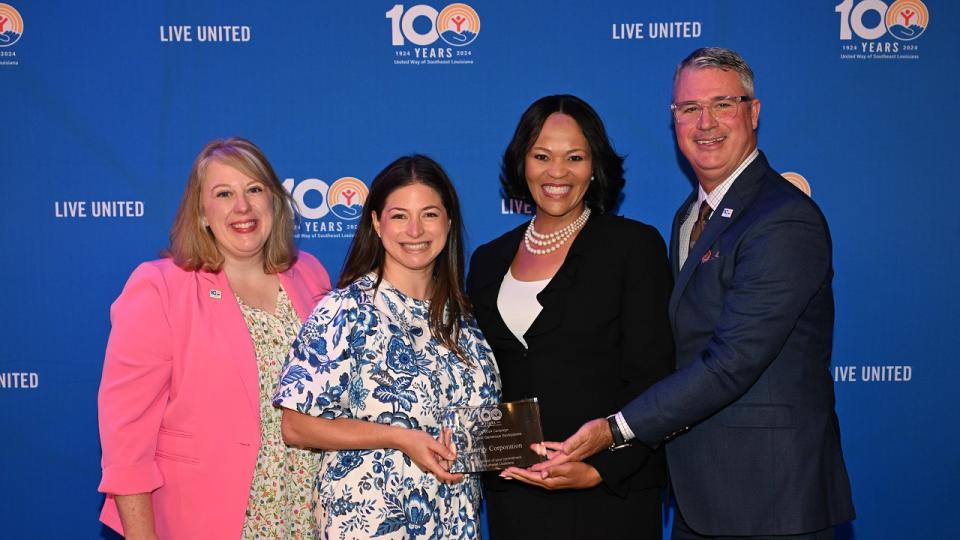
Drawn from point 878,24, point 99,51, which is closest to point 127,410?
point 99,51

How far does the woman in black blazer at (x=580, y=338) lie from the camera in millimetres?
2498

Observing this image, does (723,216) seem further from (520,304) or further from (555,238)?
(520,304)

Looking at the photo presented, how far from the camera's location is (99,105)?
384 cm

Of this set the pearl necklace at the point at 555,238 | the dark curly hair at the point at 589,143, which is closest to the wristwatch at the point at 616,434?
the pearl necklace at the point at 555,238

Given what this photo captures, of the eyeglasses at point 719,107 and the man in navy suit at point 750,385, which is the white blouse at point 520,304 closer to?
the man in navy suit at point 750,385

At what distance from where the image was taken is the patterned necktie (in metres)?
2.68

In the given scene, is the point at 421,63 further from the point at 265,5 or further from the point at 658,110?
the point at 658,110

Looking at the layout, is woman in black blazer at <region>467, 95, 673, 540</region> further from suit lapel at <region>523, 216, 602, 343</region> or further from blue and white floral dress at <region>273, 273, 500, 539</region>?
blue and white floral dress at <region>273, 273, 500, 539</region>

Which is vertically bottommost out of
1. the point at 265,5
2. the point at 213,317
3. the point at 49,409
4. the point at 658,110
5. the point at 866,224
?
the point at 49,409

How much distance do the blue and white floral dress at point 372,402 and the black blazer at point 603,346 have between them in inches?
12.9

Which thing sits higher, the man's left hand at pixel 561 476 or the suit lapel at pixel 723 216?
the suit lapel at pixel 723 216

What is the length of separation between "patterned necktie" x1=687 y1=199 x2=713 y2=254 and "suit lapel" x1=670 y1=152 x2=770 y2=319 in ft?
0.35

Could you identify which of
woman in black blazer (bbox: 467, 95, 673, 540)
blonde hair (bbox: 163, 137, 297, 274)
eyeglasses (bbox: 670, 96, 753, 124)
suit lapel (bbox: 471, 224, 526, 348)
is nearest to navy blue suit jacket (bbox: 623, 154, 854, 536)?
woman in black blazer (bbox: 467, 95, 673, 540)

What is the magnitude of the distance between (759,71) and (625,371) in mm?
1968
